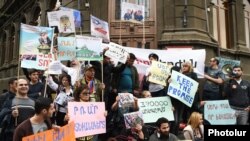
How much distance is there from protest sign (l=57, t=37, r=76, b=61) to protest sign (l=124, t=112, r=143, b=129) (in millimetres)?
2383

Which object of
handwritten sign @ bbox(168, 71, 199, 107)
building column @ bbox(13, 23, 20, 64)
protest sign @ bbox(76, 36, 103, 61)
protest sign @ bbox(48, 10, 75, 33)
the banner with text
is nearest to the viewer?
handwritten sign @ bbox(168, 71, 199, 107)

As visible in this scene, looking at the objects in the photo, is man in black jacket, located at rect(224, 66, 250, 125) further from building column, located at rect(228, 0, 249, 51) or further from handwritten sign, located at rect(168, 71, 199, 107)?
building column, located at rect(228, 0, 249, 51)

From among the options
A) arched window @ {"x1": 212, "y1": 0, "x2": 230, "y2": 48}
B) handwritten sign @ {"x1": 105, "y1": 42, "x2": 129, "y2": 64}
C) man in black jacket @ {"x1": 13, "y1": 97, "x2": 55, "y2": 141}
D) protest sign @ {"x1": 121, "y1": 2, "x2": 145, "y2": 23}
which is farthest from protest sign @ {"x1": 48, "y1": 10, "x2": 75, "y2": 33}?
arched window @ {"x1": 212, "y1": 0, "x2": 230, "y2": 48}

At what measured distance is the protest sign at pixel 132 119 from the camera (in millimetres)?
6719

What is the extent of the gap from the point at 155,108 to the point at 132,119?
0.97 meters

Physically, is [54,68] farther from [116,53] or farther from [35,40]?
[116,53]

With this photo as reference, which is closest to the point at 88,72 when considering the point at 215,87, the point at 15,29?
the point at 215,87

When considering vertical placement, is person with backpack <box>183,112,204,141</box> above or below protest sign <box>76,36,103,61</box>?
below

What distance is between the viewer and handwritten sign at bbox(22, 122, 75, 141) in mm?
4648

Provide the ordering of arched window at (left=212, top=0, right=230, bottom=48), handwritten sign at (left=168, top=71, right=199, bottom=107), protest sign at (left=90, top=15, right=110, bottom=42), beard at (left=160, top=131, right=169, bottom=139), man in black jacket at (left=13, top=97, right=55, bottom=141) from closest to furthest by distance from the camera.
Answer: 1. man in black jacket at (left=13, top=97, right=55, bottom=141)
2. beard at (left=160, top=131, right=169, bottom=139)
3. handwritten sign at (left=168, top=71, right=199, bottom=107)
4. protest sign at (left=90, top=15, right=110, bottom=42)
5. arched window at (left=212, top=0, right=230, bottom=48)

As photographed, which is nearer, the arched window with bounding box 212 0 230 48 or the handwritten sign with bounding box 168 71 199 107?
the handwritten sign with bounding box 168 71 199 107

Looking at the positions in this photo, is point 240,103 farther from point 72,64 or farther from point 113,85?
point 72,64

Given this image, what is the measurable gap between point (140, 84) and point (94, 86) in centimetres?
180

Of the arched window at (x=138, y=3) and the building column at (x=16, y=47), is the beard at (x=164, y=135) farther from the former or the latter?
the building column at (x=16, y=47)
